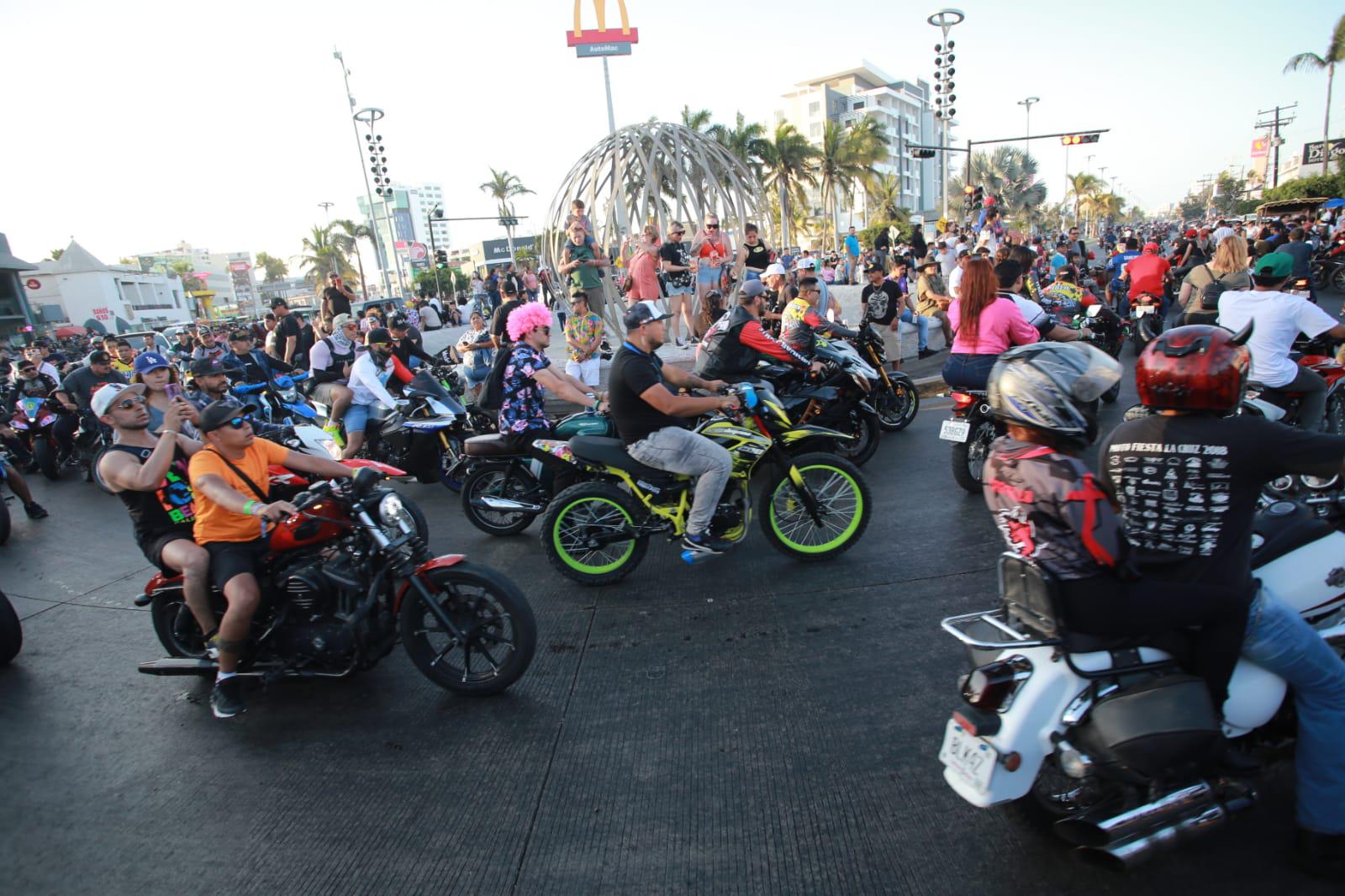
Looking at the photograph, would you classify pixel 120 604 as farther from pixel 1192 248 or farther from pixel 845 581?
pixel 1192 248

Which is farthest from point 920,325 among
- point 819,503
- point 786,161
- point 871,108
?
point 871,108

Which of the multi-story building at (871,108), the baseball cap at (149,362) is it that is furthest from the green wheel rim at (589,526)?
the multi-story building at (871,108)

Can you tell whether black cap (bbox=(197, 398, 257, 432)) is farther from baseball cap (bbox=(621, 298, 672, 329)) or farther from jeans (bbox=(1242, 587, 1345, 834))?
jeans (bbox=(1242, 587, 1345, 834))

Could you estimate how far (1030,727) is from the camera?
2141 millimetres

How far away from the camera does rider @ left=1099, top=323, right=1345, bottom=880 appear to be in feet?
6.73

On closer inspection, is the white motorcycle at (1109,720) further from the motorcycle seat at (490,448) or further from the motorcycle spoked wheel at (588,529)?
the motorcycle seat at (490,448)

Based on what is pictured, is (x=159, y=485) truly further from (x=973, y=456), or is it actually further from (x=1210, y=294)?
(x=1210, y=294)

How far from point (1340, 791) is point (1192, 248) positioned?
17961 mm

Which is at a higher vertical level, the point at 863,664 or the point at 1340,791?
the point at 1340,791

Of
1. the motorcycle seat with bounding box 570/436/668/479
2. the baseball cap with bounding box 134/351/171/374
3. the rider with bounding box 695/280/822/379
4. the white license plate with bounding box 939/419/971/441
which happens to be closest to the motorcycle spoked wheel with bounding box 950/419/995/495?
the white license plate with bounding box 939/419/971/441

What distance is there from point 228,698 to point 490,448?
8.87 feet

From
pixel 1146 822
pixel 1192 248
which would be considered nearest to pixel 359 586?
pixel 1146 822

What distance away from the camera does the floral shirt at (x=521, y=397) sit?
19.8 feet

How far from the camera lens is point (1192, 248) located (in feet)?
53.0
